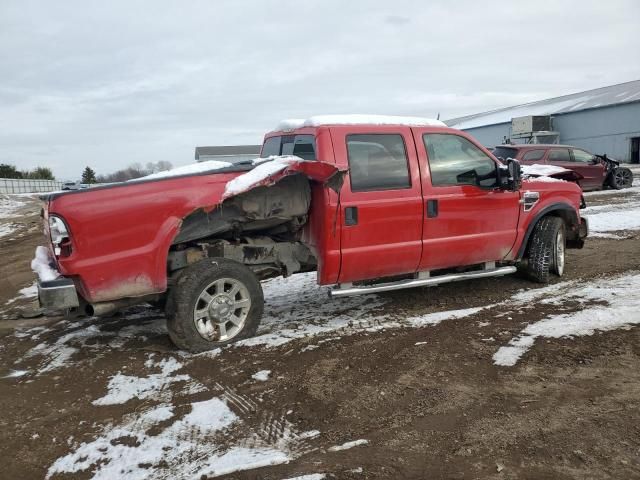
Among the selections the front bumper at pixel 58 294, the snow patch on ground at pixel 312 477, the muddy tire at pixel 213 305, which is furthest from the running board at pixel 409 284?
the snow patch on ground at pixel 312 477

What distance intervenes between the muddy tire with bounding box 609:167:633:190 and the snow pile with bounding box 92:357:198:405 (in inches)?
686

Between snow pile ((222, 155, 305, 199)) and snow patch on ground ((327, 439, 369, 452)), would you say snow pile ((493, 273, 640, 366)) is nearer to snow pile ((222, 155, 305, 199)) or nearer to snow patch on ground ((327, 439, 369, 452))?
snow patch on ground ((327, 439, 369, 452))

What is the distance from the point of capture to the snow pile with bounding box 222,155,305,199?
440 cm

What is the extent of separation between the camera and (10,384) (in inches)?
159

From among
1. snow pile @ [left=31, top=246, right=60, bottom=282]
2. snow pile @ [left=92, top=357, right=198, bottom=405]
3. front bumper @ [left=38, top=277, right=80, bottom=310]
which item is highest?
snow pile @ [left=31, top=246, right=60, bottom=282]

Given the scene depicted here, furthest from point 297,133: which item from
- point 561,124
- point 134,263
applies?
point 561,124

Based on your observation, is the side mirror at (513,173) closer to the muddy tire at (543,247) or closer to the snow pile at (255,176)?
the muddy tire at (543,247)

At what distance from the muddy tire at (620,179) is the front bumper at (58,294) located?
18.0 m

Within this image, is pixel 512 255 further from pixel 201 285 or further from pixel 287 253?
pixel 201 285

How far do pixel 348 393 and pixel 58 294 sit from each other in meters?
2.32

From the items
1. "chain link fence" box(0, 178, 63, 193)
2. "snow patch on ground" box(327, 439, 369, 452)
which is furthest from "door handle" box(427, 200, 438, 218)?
"chain link fence" box(0, 178, 63, 193)

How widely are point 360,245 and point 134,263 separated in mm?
2046

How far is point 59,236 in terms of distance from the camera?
3.97 m

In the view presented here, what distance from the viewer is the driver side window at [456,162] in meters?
5.34
